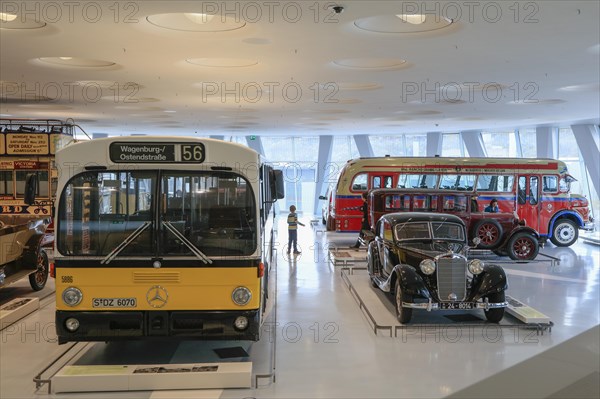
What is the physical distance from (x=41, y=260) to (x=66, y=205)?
16.8 ft

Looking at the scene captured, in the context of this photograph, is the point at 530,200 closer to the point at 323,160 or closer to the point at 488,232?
the point at 488,232

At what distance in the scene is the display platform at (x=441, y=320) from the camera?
25.2 ft

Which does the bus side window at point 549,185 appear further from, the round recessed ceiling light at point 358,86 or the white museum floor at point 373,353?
the white museum floor at point 373,353

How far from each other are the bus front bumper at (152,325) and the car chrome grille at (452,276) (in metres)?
3.25

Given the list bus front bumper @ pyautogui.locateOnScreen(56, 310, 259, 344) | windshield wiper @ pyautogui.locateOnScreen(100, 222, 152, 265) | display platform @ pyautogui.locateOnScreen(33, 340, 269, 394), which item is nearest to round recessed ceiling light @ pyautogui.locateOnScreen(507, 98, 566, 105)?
display platform @ pyautogui.locateOnScreen(33, 340, 269, 394)

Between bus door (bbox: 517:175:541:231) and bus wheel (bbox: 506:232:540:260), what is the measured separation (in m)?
2.97

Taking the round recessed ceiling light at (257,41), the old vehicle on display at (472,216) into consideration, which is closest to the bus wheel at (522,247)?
the old vehicle on display at (472,216)

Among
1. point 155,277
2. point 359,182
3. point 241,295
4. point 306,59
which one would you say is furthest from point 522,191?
point 155,277

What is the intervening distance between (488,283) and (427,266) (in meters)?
0.91

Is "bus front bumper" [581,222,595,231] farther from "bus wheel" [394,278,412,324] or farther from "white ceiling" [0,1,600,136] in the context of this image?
"bus wheel" [394,278,412,324]

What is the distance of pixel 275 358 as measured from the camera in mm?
6598

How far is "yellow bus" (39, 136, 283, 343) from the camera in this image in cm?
582

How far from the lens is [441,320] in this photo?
830 cm

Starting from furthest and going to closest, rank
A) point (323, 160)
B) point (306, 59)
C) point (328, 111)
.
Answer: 1. point (323, 160)
2. point (328, 111)
3. point (306, 59)
